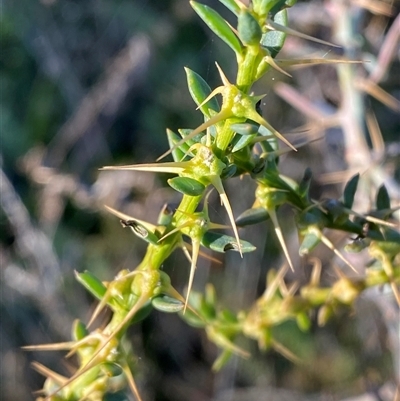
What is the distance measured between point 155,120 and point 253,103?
2306 mm

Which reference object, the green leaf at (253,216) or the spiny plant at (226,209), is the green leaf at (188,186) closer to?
the spiny plant at (226,209)

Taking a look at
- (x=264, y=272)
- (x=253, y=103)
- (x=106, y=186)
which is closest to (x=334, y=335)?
(x=264, y=272)

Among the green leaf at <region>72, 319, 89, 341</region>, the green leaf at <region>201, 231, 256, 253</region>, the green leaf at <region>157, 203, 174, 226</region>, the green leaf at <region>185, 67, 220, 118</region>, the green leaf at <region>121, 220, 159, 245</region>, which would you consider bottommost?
the green leaf at <region>72, 319, 89, 341</region>


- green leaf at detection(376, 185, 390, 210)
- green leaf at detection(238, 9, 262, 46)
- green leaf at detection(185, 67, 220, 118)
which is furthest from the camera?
green leaf at detection(376, 185, 390, 210)

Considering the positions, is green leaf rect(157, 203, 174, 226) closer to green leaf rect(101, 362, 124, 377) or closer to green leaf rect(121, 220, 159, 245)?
green leaf rect(121, 220, 159, 245)

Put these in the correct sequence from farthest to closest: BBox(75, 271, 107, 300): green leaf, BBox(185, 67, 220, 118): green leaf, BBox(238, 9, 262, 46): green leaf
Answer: BBox(75, 271, 107, 300): green leaf
BBox(185, 67, 220, 118): green leaf
BBox(238, 9, 262, 46): green leaf

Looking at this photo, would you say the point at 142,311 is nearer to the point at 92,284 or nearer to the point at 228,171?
the point at 92,284

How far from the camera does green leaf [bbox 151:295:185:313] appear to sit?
2.06 ft

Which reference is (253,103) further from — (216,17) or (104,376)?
(104,376)

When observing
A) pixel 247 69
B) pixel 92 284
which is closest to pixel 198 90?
pixel 247 69

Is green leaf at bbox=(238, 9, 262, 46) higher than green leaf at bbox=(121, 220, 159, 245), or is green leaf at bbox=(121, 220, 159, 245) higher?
green leaf at bbox=(238, 9, 262, 46)

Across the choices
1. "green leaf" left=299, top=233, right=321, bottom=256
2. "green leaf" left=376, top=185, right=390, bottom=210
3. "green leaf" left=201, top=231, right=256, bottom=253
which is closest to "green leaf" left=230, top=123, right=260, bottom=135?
"green leaf" left=201, top=231, right=256, bottom=253

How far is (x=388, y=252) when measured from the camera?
79cm

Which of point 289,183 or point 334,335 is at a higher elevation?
point 289,183
